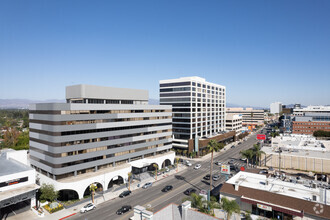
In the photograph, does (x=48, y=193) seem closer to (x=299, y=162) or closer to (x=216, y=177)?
(x=216, y=177)

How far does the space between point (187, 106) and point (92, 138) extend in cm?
5504

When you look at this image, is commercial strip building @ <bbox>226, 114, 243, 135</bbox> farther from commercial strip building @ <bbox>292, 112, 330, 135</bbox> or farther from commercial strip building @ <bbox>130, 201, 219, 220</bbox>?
commercial strip building @ <bbox>130, 201, 219, 220</bbox>

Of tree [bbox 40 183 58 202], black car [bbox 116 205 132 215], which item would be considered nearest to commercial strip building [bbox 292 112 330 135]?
black car [bbox 116 205 132 215]

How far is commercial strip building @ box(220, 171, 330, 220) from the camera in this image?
3809 cm

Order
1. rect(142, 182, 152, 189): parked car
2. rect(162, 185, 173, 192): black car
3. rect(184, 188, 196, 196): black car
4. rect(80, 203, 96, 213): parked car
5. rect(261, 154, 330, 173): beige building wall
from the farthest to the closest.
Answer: rect(261, 154, 330, 173): beige building wall < rect(142, 182, 152, 189): parked car < rect(162, 185, 173, 192): black car < rect(184, 188, 196, 196): black car < rect(80, 203, 96, 213): parked car

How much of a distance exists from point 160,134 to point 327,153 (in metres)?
67.7

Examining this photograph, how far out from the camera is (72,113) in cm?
5703

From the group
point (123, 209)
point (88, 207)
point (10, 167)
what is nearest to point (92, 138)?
point (88, 207)

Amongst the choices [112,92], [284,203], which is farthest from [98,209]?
[284,203]

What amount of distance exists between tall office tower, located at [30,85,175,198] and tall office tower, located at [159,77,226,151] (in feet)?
82.8

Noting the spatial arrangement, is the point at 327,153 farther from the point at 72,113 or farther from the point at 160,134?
the point at 72,113

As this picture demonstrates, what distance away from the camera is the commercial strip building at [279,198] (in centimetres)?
3809

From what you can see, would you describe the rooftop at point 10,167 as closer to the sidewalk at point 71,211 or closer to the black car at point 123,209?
the sidewalk at point 71,211

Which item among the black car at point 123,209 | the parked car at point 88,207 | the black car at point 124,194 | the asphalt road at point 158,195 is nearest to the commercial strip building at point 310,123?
the asphalt road at point 158,195
